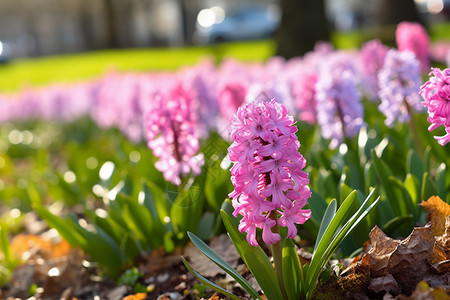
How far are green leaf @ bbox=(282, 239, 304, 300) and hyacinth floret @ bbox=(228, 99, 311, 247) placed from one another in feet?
0.59

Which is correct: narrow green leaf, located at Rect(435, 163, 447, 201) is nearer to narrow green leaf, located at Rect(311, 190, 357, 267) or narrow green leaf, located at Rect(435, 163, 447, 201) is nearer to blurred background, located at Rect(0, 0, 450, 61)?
narrow green leaf, located at Rect(311, 190, 357, 267)

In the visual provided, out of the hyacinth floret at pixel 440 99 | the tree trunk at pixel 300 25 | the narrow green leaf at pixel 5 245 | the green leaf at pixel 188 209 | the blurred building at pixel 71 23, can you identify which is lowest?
the narrow green leaf at pixel 5 245

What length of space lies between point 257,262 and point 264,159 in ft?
1.27

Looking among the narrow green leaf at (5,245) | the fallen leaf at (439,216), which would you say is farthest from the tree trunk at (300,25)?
the fallen leaf at (439,216)

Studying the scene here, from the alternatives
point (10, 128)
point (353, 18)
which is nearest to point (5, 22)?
point (353, 18)

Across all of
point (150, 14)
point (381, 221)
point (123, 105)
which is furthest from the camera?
point (150, 14)

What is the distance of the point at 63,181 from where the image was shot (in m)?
4.58

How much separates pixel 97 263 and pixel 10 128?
7652 millimetres

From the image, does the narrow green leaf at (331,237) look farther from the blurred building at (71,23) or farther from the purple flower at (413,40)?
the blurred building at (71,23)

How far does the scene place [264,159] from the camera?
1.83m

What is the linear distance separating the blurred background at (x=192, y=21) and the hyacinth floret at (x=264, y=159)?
25.1 feet

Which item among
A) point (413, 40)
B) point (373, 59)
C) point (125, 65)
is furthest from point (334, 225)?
point (125, 65)

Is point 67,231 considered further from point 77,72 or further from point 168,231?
point 77,72

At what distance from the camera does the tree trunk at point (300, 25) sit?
9406 millimetres
